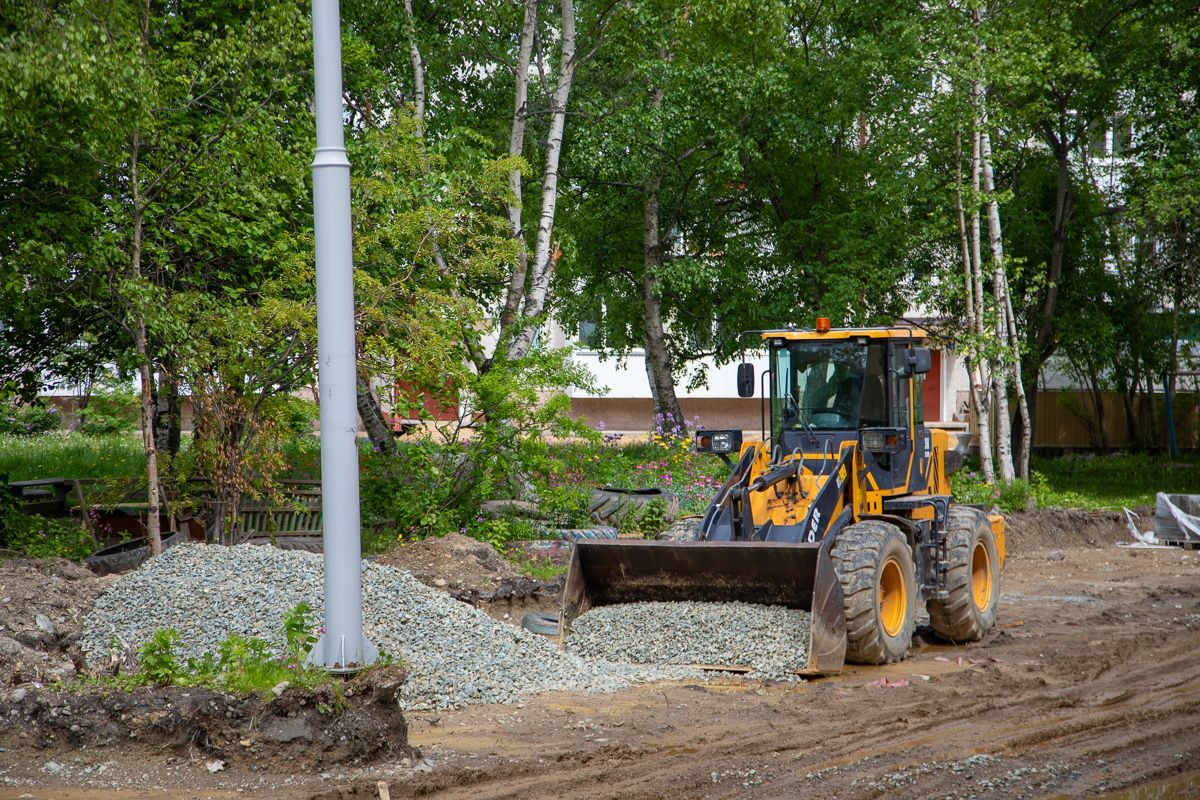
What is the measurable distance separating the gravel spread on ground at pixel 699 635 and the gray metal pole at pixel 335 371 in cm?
371

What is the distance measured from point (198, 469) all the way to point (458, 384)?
126 inches

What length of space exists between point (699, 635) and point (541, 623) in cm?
227

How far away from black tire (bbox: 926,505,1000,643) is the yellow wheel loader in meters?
0.02

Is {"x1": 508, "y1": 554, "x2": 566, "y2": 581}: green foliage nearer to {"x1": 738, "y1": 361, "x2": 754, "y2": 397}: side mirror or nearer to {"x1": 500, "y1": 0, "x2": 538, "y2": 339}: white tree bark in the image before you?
{"x1": 500, "y1": 0, "x2": 538, "y2": 339}: white tree bark

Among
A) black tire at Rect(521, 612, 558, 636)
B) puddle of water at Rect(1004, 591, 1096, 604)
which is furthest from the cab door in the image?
puddle of water at Rect(1004, 591, 1096, 604)

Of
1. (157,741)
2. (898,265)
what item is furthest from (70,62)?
(898,265)

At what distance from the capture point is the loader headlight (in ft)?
35.6

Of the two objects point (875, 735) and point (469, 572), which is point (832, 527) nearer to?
point (875, 735)

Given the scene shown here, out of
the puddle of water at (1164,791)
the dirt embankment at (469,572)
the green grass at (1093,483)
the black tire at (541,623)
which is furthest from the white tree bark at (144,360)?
the green grass at (1093,483)

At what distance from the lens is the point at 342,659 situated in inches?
251

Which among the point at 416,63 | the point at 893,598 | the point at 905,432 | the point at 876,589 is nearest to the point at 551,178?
the point at 416,63

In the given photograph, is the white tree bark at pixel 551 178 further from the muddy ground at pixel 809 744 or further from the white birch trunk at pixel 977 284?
the muddy ground at pixel 809 744

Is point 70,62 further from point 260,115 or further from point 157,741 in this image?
point 157,741

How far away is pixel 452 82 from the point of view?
21.3 metres
